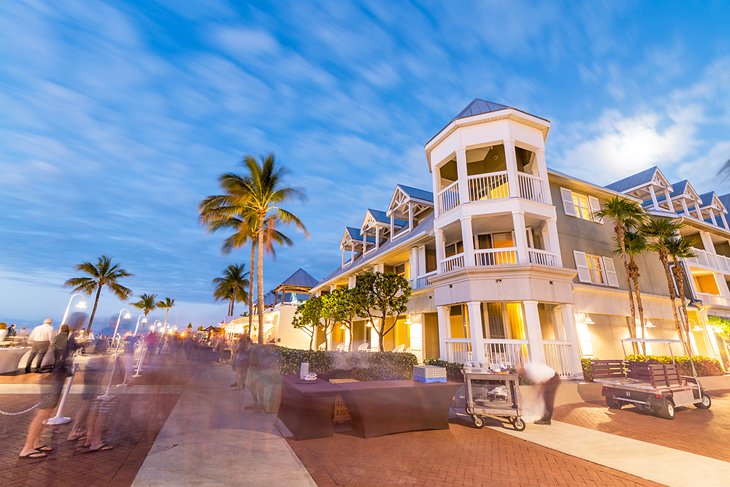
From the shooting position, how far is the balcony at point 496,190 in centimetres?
1304

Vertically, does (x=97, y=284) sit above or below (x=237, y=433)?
above

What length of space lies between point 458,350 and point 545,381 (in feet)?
11.7

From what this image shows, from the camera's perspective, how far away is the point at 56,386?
5062mm

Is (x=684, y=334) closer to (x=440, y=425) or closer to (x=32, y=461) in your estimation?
(x=440, y=425)

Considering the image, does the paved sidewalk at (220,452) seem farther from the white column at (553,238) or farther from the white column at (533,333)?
the white column at (553,238)

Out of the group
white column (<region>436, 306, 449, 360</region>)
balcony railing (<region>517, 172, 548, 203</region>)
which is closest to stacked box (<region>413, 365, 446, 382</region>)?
white column (<region>436, 306, 449, 360</region>)

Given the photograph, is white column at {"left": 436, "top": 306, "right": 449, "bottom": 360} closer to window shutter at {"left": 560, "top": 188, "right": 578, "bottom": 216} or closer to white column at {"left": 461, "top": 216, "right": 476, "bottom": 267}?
white column at {"left": 461, "top": 216, "right": 476, "bottom": 267}

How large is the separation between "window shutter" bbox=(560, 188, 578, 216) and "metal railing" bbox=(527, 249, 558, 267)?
4.20 metres

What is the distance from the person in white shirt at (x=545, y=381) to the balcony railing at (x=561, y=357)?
934mm

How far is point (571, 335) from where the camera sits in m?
11.6

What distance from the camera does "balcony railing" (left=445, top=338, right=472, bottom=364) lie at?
11.8m

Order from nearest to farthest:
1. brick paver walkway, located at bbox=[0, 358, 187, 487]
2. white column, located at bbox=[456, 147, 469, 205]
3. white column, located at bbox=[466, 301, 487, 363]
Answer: brick paver walkway, located at bbox=[0, 358, 187, 487], white column, located at bbox=[466, 301, 487, 363], white column, located at bbox=[456, 147, 469, 205]

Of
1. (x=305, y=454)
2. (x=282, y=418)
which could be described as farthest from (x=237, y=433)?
(x=305, y=454)

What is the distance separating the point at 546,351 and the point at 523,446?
6498 millimetres
